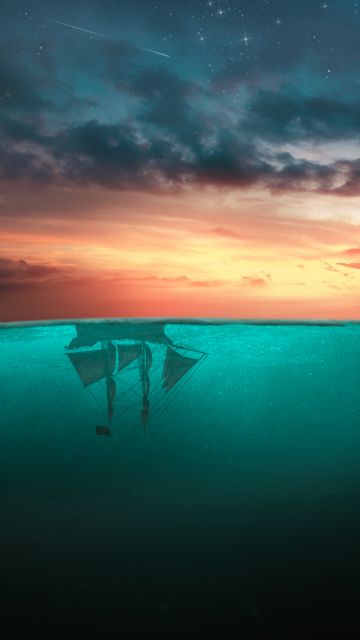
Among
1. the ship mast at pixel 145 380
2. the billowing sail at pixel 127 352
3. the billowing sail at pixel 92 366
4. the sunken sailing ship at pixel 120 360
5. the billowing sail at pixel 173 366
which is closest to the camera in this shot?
the ship mast at pixel 145 380

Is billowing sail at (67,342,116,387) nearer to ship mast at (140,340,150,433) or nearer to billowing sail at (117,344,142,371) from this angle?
billowing sail at (117,344,142,371)

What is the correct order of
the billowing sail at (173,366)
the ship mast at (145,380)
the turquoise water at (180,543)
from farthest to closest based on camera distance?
1. the billowing sail at (173,366)
2. the ship mast at (145,380)
3. the turquoise water at (180,543)

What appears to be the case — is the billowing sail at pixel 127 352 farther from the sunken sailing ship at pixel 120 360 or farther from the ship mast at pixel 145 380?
the ship mast at pixel 145 380

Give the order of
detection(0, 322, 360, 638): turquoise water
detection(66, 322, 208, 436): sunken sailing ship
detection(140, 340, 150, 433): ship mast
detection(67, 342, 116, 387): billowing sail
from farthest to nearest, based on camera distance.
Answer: detection(67, 342, 116, 387): billowing sail < detection(66, 322, 208, 436): sunken sailing ship < detection(140, 340, 150, 433): ship mast < detection(0, 322, 360, 638): turquoise water

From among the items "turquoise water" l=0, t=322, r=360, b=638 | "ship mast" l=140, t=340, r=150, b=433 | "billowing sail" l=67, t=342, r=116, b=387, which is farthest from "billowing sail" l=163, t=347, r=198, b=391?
"turquoise water" l=0, t=322, r=360, b=638

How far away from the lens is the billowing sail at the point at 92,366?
1139 inches

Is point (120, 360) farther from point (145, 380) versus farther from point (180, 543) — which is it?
point (180, 543)

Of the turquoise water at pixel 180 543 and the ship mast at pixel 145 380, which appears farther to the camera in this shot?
the ship mast at pixel 145 380

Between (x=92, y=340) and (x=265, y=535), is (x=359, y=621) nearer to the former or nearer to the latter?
(x=265, y=535)

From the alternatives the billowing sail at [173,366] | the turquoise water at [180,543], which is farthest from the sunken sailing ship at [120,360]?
the turquoise water at [180,543]

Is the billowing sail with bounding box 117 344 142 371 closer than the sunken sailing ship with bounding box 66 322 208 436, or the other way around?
the sunken sailing ship with bounding box 66 322 208 436

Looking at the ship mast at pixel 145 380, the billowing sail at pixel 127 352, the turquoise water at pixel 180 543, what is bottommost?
the turquoise water at pixel 180 543

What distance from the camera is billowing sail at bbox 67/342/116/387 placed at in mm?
28922

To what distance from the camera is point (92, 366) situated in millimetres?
29516
